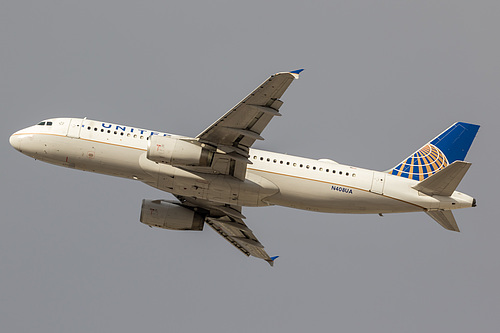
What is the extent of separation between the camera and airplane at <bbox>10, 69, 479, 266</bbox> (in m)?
45.6

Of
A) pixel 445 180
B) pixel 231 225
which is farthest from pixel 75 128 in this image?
pixel 445 180

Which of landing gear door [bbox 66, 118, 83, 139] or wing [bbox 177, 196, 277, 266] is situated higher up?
landing gear door [bbox 66, 118, 83, 139]

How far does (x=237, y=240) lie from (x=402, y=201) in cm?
1442

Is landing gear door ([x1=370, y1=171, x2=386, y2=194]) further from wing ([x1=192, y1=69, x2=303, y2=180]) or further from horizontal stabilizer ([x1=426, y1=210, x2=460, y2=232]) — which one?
wing ([x1=192, y1=69, x2=303, y2=180])

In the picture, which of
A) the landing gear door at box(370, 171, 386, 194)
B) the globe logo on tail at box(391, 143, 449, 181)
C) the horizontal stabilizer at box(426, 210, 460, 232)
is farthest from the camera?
the globe logo on tail at box(391, 143, 449, 181)

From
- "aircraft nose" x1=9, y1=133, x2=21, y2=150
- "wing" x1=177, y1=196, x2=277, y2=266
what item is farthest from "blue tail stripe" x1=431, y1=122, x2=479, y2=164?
"aircraft nose" x1=9, y1=133, x2=21, y2=150

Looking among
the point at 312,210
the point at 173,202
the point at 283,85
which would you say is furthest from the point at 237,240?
the point at 283,85

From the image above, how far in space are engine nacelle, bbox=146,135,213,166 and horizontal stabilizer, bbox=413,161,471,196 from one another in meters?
14.2

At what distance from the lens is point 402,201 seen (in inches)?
1863

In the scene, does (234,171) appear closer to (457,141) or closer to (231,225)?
(231,225)

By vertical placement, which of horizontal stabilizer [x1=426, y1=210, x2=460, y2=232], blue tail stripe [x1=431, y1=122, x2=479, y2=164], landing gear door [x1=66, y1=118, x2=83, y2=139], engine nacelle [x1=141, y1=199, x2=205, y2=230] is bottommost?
engine nacelle [x1=141, y1=199, x2=205, y2=230]

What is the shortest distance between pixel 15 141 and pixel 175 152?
40.1ft

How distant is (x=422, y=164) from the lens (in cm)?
5012

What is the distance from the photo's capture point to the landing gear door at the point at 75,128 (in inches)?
1890
